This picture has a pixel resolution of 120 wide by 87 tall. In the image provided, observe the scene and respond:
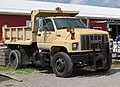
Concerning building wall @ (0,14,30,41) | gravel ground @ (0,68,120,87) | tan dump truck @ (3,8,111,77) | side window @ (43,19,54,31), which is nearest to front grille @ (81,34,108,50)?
tan dump truck @ (3,8,111,77)

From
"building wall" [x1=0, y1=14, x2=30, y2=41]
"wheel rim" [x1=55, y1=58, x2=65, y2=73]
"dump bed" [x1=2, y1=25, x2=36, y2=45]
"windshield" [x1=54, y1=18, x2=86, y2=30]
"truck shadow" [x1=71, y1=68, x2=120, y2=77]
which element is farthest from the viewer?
"building wall" [x1=0, y1=14, x2=30, y2=41]

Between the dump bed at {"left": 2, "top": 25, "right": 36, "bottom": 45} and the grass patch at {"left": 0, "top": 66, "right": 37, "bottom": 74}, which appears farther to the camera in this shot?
the dump bed at {"left": 2, "top": 25, "right": 36, "bottom": 45}

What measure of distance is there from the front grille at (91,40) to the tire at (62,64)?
2.58 feet

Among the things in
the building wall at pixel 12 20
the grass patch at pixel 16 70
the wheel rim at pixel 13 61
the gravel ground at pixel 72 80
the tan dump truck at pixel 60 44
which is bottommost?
the gravel ground at pixel 72 80

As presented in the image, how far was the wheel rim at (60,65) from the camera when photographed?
1397 centimetres

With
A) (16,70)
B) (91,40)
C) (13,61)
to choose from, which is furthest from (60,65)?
(13,61)

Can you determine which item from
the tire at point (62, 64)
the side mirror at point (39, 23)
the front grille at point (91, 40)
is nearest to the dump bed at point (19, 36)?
the side mirror at point (39, 23)

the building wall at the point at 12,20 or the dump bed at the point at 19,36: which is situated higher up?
the building wall at the point at 12,20

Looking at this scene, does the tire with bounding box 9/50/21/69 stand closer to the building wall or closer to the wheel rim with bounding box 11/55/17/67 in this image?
the wheel rim with bounding box 11/55/17/67

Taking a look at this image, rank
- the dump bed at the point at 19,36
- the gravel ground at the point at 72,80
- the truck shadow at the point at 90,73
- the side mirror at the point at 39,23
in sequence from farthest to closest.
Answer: the dump bed at the point at 19,36 < the side mirror at the point at 39,23 < the truck shadow at the point at 90,73 < the gravel ground at the point at 72,80

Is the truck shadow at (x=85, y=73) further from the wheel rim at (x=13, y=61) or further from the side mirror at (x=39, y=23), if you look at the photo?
the side mirror at (x=39, y=23)

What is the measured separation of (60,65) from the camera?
46.1 feet

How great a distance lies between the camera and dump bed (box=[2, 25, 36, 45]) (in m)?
16.2

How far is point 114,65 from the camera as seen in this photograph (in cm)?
1833
